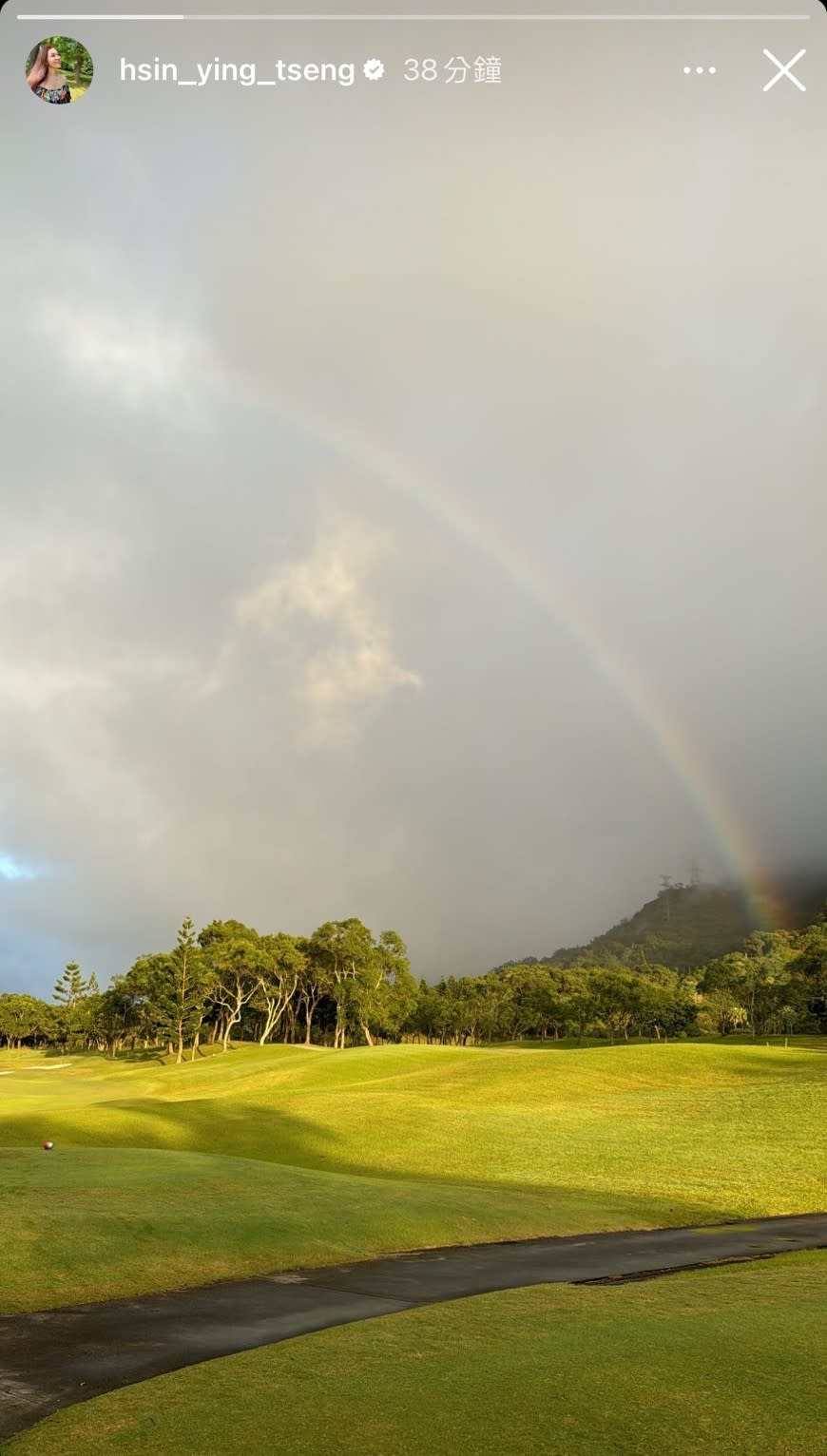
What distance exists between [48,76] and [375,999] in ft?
346

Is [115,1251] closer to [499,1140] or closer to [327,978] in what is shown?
[499,1140]

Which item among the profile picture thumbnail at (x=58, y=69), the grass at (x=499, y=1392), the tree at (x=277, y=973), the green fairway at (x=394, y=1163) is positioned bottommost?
the green fairway at (x=394, y=1163)

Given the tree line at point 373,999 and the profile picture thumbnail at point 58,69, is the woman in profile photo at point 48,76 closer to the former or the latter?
the profile picture thumbnail at point 58,69

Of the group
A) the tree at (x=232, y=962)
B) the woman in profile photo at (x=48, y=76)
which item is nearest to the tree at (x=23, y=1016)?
the tree at (x=232, y=962)

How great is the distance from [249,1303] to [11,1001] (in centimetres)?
19084

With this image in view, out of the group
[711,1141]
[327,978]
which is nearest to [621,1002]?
[327,978]

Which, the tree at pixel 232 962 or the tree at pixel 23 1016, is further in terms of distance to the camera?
the tree at pixel 23 1016

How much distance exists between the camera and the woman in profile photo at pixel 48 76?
28391 mm

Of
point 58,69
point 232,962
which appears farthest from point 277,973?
point 58,69

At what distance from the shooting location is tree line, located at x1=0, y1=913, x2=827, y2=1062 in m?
117

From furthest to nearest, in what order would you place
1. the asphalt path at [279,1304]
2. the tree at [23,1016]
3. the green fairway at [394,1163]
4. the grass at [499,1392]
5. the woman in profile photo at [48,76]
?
the tree at [23,1016], the woman in profile photo at [48,76], the green fairway at [394,1163], the asphalt path at [279,1304], the grass at [499,1392]

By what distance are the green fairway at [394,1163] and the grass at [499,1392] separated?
6.33 metres

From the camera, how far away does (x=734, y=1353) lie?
1149 centimetres

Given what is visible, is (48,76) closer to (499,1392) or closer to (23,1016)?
(499,1392)
